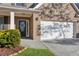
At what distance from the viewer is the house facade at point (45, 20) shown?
23859 millimetres

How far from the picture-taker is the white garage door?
2497 cm

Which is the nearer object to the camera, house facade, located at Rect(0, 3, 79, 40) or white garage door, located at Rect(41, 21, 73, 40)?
house facade, located at Rect(0, 3, 79, 40)

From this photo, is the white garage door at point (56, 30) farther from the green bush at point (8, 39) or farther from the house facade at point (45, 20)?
the green bush at point (8, 39)

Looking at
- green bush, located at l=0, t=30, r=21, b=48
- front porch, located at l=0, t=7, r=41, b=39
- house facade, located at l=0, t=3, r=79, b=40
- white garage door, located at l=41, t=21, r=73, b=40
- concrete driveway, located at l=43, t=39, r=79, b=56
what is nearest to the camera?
concrete driveway, located at l=43, t=39, r=79, b=56

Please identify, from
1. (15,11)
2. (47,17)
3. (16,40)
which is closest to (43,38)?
(47,17)

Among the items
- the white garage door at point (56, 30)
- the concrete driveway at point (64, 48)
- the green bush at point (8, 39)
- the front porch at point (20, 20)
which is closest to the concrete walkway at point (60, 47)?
the concrete driveway at point (64, 48)

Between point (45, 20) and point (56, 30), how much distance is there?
192 cm

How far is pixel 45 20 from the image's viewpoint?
82.3 feet

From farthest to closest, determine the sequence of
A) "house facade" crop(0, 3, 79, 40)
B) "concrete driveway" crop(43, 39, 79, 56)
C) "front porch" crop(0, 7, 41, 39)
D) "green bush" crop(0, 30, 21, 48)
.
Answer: "house facade" crop(0, 3, 79, 40), "front porch" crop(0, 7, 41, 39), "green bush" crop(0, 30, 21, 48), "concrete driveway" crop(43, 39, 79, 56)

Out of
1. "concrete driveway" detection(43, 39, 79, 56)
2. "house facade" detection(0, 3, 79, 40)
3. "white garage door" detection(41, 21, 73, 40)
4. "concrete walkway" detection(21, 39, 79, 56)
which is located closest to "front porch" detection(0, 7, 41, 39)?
"house facade" detection(0, 3, 79, 40)

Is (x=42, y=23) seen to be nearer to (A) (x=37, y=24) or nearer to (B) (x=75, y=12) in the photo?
(A) (x=37, y=24)

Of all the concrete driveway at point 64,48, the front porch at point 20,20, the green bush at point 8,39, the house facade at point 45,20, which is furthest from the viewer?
the house facade at point 45,20

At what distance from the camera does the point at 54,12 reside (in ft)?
83.4

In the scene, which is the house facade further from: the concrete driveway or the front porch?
the concrete driveway
